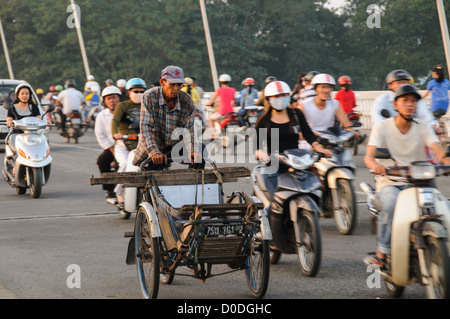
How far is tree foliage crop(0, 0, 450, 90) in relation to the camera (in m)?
59.6

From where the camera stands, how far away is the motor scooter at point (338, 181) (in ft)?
32.8

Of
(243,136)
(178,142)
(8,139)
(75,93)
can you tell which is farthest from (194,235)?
(75,93)

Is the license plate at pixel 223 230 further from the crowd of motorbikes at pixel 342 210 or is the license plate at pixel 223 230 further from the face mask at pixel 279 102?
the face mask at pixel 279 102

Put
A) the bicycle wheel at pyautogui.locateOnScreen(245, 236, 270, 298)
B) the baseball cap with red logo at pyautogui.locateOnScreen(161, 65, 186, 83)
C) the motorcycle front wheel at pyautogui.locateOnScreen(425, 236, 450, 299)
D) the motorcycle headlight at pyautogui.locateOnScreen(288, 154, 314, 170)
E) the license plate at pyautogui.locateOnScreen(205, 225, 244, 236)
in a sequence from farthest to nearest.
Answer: the motorcycle headlight at pyautogui.locateOnScreen(288, 154, 314, 170) → the baseball cap with red logo at pyautogui.locateOnScreen(161, 65, 186, 83) → the bicycle wheel at pyautogui.locateOnScreen(245, 236, 270, 298) → the license plate at pyautogui.locateOnScreen(205, 225, 244, 236) → the motorcycle front wheel at pyautogui.locateOnScreen(425, 236, 450, 299)

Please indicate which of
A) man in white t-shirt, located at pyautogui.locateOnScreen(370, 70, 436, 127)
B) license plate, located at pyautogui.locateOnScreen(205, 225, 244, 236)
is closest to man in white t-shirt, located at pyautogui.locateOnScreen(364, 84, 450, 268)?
man in white t-shirt, located at pyautogui.locateOnScreen(370, 70, 436, 127)

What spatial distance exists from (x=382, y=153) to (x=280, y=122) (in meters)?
2.16

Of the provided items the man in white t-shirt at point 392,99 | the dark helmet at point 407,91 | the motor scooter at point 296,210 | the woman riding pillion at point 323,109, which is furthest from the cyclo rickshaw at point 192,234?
the woman riding pillion at point 323,109

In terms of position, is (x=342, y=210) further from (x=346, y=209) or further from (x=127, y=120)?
(x=127, y=120)

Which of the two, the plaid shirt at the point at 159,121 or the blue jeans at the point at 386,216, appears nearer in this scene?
the blue jeans at the point at 386,216

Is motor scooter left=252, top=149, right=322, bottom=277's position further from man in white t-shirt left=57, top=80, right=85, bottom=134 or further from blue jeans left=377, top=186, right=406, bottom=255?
man in white t-shirt left=57, top=80, right=85, bottom=134

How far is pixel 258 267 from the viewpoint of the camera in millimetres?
6746

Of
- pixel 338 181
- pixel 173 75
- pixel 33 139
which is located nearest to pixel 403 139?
pixel 173 75

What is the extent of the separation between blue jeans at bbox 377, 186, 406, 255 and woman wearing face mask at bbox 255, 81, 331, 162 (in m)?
1.93

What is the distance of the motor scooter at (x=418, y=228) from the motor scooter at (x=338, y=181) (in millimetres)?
3352
